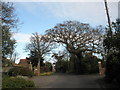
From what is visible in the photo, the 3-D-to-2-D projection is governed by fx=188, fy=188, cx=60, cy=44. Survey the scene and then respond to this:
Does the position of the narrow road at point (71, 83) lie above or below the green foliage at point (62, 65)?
below

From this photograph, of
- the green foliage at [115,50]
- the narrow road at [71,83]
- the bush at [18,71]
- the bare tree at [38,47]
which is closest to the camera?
the green foliage at [115,50]

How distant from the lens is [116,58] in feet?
40.5

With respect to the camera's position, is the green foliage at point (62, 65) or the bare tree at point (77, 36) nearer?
the bare tree at point (77, 36)

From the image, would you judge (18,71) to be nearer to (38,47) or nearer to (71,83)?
(71,83)

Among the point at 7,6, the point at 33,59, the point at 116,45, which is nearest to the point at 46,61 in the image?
the point at 33,59

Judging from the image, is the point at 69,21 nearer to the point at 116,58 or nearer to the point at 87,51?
the point at 87,51

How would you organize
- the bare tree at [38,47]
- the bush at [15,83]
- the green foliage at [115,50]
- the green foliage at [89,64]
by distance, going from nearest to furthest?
1. the green foliage at [115,50]
2. the bush at [15,83]
3. the green foliage at [89,64]
4. the bare tree at [38,47]

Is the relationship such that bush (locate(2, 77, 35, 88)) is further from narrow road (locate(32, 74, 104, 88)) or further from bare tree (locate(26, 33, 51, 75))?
bare tree (locate(26, 33, 51, 75))

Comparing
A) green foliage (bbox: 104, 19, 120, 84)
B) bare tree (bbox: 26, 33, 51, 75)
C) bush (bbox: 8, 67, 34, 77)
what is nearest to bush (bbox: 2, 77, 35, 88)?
green foliage (bbox: 104, 19, 120, 84)

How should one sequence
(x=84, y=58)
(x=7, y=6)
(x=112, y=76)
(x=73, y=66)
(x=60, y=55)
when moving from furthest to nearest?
1. (x=60, y=55)
2. (x=73, y=66)
3. (x=84, y=58)
4. (x=7, y=6)
5. (x=112, y=76)

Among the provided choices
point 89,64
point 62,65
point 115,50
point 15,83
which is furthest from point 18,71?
point 62,65

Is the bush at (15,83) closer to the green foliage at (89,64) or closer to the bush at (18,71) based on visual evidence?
the bush at (18,71)

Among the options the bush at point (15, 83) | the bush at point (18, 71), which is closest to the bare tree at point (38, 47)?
the bush at point (18, 71)

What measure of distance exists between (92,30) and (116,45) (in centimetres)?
2419
